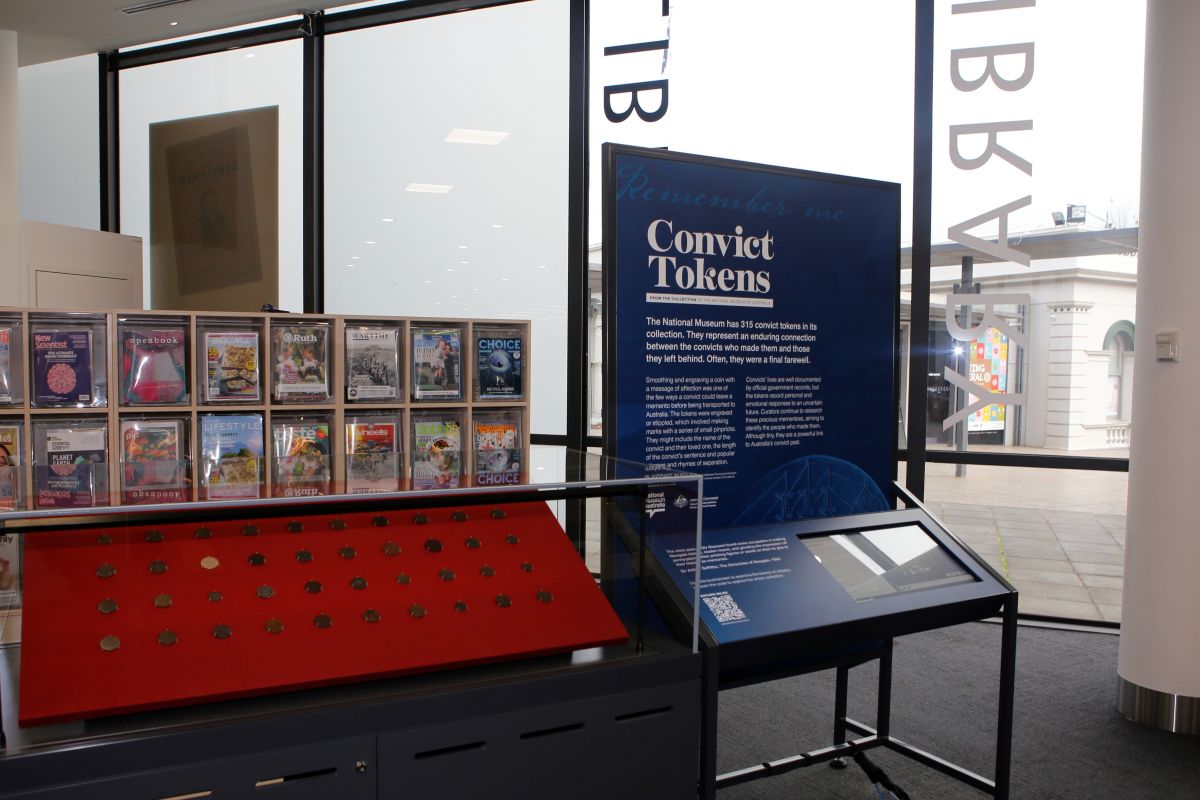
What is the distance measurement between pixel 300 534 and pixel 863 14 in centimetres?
417

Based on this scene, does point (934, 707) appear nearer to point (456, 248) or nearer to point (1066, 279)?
point (1066, 279)

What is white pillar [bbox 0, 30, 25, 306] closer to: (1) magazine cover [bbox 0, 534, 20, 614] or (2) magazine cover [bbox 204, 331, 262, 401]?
(2) magazine cover [bbox 204, 331, 262, 401]

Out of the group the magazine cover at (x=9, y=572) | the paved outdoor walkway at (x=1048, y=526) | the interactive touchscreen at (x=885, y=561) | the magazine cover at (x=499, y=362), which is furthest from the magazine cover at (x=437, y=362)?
the magazine cover at (x=9, y=572)

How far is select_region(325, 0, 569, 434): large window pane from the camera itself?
15.7 feet

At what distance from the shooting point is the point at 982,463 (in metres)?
4.41

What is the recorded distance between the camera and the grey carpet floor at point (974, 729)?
Result: 270 cm

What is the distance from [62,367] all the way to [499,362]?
183 centimetres

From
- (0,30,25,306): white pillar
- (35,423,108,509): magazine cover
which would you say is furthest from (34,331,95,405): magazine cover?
(35,423,108,509): magazine cover

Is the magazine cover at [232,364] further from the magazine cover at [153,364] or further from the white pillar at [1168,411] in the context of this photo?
the white pillar at [1168,411]

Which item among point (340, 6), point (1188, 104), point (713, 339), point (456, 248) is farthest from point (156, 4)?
point (1188, 104)

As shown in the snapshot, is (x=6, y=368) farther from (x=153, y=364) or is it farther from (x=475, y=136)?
(x=475, y=136)

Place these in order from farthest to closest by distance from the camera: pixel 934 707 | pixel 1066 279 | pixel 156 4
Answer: pixel 156 4 → pixel 1066 279 → pixel 934 707

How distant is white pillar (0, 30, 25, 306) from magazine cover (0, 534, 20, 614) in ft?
13.3

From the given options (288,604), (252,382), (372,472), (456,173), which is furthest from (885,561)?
(456,173)
